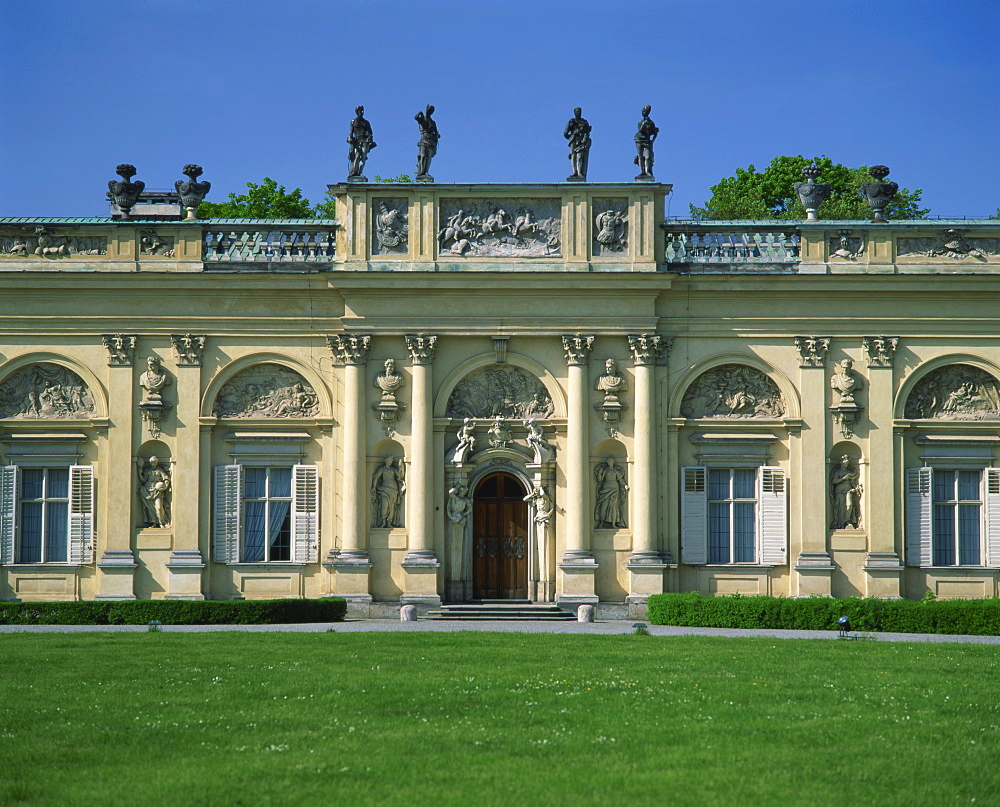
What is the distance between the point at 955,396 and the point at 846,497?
152 inches

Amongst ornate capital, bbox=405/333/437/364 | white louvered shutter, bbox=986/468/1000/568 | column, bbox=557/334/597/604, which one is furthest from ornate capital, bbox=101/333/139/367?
white louvered shutter, bbox=986/468/1000/568

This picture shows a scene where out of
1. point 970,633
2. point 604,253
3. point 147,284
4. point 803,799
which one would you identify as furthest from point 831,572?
point 803,799

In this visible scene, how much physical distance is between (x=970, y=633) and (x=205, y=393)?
18686mm

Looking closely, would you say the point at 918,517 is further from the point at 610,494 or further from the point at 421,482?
the point at 421,482

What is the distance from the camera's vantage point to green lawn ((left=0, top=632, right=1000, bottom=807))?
38.9 feet

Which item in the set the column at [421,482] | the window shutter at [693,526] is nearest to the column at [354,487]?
the column at [421,482]

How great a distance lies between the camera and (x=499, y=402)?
106ft

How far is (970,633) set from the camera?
27.0 meters

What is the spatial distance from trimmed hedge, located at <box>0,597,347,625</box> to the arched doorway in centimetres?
504

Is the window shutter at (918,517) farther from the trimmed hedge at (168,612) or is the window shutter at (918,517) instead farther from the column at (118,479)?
the column at (118,479)

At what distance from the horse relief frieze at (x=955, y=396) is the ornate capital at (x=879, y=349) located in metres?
1.11

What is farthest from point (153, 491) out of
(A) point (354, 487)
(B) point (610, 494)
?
(B) point (610, 494)

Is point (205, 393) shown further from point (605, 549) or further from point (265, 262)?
point (605, 549)

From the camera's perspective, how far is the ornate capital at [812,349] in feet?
106
